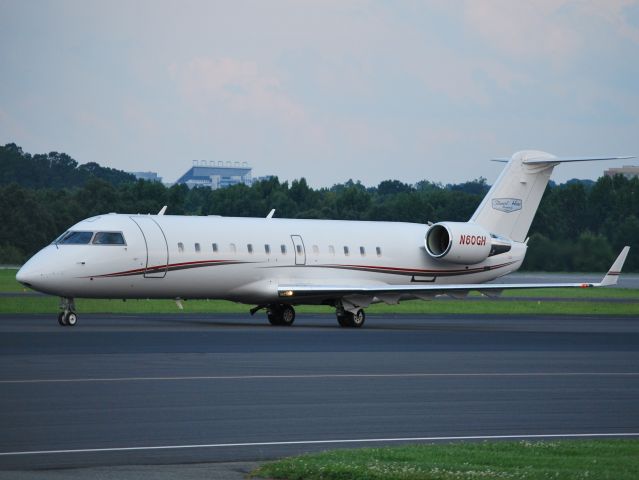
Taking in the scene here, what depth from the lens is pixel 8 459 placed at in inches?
478

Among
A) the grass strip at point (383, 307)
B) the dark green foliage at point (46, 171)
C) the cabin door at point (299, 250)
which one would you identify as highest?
the dark green foliage at point (46, 171)

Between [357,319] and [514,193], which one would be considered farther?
[514,193]

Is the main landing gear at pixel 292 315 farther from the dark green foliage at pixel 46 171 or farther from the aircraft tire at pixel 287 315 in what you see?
the dark green foliage at pixel 46 171

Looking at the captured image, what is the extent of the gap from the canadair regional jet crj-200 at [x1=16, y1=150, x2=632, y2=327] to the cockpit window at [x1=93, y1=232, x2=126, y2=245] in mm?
28

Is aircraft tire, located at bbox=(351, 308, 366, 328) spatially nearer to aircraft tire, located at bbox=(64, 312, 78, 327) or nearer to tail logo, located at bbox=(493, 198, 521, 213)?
tail logo, located at bbox=(493, 198, 521, 213)

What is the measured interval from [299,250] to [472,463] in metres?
26.1

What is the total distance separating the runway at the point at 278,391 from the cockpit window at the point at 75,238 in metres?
2.75

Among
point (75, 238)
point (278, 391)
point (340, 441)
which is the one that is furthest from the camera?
point (75, 238)

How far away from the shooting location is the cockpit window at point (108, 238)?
34375 millimetres

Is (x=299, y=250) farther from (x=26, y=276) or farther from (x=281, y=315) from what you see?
(x=26, y=276)

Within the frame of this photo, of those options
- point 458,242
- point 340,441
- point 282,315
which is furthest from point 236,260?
point 340,441

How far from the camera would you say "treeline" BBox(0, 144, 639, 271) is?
52.2 meters

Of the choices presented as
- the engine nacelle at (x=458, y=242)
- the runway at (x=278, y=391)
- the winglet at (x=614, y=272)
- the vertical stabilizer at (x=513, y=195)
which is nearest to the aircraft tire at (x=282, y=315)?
the runway at (x=278, y=391)

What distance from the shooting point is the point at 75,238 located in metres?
34.4
